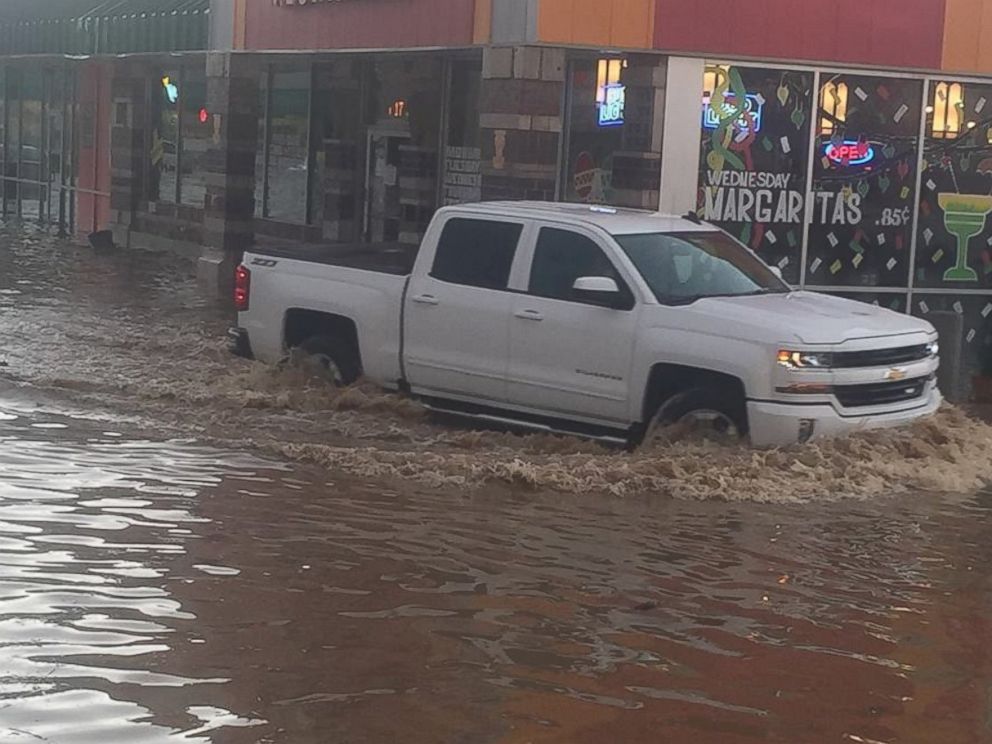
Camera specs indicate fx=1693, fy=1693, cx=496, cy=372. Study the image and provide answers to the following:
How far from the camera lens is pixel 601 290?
36.6 feet

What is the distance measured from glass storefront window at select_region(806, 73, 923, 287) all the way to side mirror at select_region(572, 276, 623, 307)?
280 inches

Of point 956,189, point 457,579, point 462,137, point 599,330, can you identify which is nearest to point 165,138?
point 462,137

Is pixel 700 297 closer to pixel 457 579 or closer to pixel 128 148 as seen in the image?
pixel 457 579

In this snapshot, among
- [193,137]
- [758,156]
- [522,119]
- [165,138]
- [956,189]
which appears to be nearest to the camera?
[522,119]

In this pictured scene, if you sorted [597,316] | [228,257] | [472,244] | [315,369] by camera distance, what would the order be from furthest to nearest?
[228,257], [315,369], [472,244], [597,316]

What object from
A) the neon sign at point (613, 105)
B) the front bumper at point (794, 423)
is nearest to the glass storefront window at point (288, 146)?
the neon sign at point (613, 105)

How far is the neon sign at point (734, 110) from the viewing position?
16953mm

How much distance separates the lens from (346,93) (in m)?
24.3

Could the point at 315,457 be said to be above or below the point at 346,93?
below

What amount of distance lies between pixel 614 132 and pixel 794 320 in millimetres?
6759

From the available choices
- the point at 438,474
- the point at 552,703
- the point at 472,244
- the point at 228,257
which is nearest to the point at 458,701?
the point at 552,703

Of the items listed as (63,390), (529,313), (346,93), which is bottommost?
(63,390)

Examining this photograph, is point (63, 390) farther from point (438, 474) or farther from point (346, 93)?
point (346, 93)

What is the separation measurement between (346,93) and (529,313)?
13.4 metres
